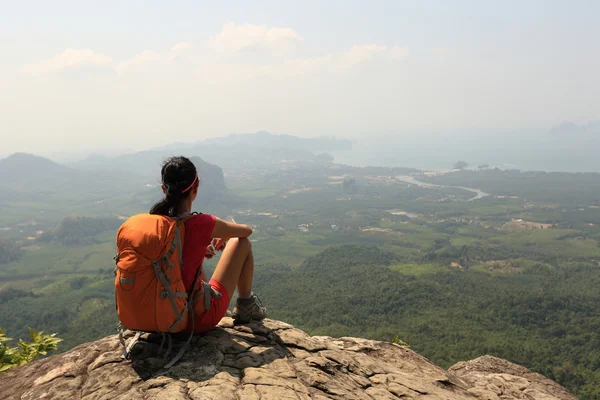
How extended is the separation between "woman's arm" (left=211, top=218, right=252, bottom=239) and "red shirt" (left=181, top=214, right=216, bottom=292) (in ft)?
0.40

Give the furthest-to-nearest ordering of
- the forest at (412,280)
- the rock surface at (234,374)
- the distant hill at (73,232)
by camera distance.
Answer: the distant hill at (73,232), the forest at (412,280), the rock surface at (234,374)

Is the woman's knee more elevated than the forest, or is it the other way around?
the woman's knee

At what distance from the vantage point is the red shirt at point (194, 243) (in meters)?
5.22

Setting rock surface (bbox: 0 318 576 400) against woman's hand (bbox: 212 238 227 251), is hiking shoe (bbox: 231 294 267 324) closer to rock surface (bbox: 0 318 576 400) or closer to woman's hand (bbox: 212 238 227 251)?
rock surface (bbox: 0 318 576 400)

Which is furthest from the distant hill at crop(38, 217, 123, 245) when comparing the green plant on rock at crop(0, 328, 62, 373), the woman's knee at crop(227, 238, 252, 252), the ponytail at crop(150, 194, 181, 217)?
the ponytail at crop(150, 194, 181, 217)

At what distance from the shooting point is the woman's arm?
5438 millimetres

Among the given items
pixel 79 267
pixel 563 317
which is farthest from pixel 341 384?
pixel 79 267

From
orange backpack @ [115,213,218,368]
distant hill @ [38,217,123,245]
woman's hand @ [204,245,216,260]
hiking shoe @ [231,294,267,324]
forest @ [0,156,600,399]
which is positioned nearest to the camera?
orange backpack @ [115,213,218,368]

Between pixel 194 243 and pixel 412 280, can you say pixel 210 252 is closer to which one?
pixel 194 243

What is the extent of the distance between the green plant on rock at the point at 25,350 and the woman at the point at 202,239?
401 centimetres

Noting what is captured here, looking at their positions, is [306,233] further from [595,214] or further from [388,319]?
[595,214]

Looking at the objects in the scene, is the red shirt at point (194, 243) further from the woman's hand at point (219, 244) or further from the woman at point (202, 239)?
the woman's hand at point (219, 244)

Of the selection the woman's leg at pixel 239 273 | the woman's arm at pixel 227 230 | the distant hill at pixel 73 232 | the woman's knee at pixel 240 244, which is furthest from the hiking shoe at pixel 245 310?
the distant hill at pixel 73 232

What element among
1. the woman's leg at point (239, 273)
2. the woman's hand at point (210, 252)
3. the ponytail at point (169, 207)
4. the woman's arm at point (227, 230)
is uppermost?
the ponytail at point (169, 207)
